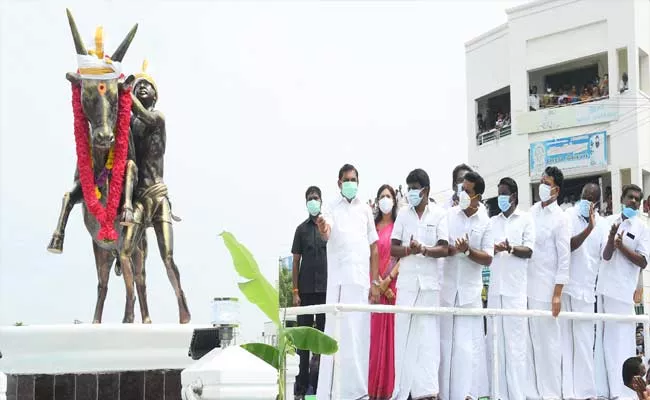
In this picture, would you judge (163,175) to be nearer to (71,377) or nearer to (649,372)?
(71,377)

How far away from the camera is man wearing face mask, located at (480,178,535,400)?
767 cm

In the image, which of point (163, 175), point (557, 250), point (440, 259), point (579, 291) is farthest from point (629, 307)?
point (163, 175)

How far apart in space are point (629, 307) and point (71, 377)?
5265mm

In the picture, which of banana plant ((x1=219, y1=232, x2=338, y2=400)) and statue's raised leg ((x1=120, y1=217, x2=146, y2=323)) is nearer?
banana plant ((x1=219, y1=232, x2=338, y2=400))

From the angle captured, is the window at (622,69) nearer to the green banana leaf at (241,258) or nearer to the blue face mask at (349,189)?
the blue face mask at (349,189)

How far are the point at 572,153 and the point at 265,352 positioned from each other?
89.7 feet

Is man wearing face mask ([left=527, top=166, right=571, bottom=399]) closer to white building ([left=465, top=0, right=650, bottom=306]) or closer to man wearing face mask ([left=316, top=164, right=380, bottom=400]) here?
man wearing face mask ([left=316, top=164, right=380, bottom=400])

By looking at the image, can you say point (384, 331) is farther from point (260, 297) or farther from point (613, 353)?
point (260, 297)

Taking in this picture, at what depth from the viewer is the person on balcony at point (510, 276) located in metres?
7.67

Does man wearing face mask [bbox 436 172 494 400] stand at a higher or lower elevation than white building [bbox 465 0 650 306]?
lower

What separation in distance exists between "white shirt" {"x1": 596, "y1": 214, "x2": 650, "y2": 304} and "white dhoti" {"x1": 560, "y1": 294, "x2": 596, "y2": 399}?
1.99ft

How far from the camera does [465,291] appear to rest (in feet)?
24.4

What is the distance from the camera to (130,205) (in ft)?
23.6

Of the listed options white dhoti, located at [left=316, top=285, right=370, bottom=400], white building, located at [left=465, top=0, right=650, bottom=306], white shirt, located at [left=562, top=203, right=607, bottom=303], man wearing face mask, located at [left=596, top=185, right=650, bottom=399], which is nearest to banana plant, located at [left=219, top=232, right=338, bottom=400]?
white dhoti, located at [left=316, top=285, right=370, bottom=400]
